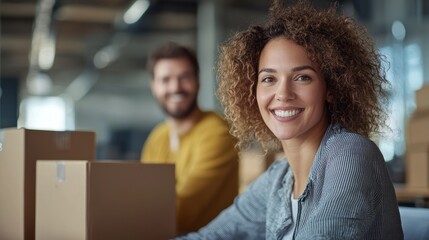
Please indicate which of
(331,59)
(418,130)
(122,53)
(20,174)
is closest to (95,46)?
(122,53)

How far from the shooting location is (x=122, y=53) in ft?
33.5

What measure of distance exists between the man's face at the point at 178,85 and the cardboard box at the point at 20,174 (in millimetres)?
775

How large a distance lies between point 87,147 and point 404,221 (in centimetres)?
98

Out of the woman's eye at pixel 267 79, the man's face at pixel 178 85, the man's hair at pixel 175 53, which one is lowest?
the woman's eye at pixel 267 79

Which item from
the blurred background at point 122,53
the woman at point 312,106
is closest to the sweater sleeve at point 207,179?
the blurred background at point 122,53

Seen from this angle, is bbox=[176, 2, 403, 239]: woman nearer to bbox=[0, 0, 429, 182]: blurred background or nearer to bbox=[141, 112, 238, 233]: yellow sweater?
bbox=[0, 0, 429, 182]: blurred background

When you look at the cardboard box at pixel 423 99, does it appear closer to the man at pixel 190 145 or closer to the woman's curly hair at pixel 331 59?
the man at pixel 190 145

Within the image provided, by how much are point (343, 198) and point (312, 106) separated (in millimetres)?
330

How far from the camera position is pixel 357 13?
6.03m

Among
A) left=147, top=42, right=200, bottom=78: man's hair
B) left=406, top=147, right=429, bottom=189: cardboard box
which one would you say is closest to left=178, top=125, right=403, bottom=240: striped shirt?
left=147, top=42, right=200, bottom=78: man's hair

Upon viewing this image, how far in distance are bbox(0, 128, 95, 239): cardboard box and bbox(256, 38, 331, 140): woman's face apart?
2.28 ft

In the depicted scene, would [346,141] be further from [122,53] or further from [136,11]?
[122,53]

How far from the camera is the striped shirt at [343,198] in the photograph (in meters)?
1.21

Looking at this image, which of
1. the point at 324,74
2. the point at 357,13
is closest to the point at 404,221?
the point at 324,74
